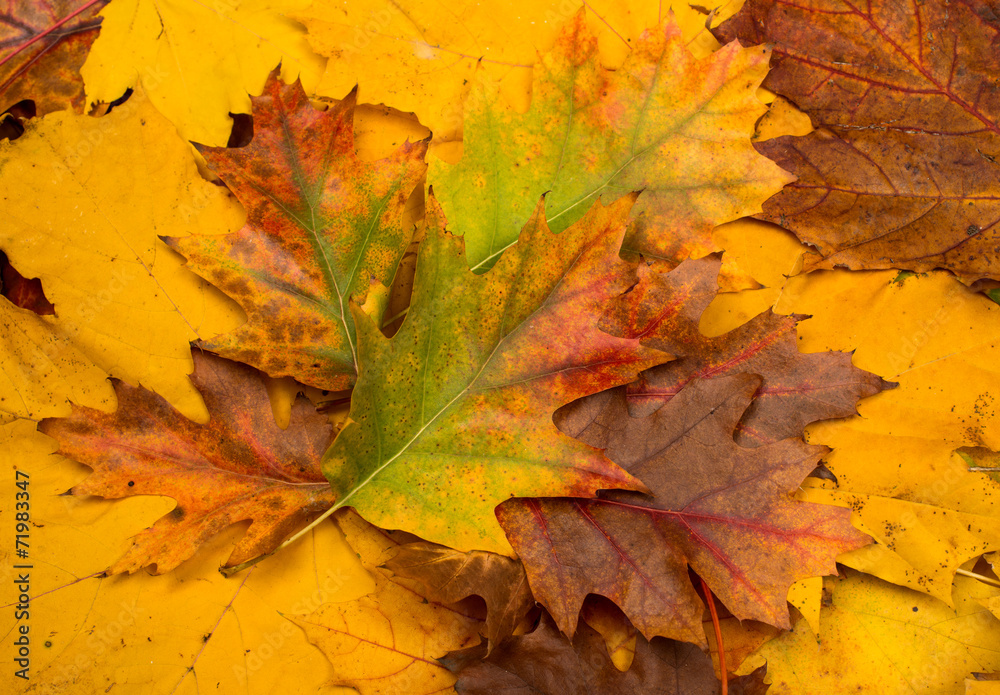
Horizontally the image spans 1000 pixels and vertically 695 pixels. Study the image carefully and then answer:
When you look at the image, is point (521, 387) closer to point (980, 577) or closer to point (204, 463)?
point (204, 463)

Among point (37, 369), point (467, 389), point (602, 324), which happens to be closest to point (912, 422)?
point (602, 324)

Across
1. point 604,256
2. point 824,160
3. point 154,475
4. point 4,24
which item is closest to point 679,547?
point 604,256

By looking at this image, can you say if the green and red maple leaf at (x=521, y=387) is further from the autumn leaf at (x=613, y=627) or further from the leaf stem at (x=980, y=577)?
the leaf stem at (x=980, y=577)

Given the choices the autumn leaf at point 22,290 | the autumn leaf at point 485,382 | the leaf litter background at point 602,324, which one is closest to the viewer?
the autumn leaf at point 485,382

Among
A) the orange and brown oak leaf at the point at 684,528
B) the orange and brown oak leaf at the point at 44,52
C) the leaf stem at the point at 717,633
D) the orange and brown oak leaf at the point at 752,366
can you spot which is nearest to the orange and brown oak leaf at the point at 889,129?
the orange and brown oak leaf at the point at 752,366

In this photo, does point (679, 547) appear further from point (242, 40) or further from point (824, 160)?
point (242, 40)

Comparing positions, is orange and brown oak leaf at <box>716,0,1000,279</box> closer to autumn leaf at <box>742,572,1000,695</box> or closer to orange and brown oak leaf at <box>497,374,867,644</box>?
orange and brown oak leaf at <box>497,374,867,644</box>
